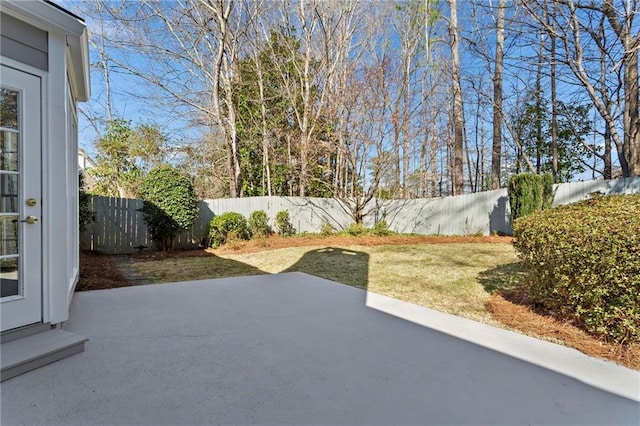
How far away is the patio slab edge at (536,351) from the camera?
6.29ft

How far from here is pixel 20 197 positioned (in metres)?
2.25

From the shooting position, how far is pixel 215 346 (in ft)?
7.75

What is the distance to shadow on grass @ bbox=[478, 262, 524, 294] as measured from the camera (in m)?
4.23

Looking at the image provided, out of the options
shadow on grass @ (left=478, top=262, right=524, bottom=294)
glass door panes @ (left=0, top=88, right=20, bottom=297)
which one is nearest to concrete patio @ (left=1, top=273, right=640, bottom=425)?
glass door panes @ (left=0, top=88, right=20, bottom=297)

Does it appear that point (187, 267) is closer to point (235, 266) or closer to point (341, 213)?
point (235, 266)

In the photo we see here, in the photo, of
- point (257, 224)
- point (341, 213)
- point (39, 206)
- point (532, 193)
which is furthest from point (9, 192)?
point (532, 193)

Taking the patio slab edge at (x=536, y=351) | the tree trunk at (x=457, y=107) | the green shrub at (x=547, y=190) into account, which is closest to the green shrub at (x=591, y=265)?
the patio slab edge at (x=536, y=351)

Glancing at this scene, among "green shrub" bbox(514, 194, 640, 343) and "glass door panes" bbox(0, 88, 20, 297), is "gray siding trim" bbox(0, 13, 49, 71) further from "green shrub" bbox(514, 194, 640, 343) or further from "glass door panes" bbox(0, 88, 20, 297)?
"green shrub" bbox(514, 194, 640, 343)

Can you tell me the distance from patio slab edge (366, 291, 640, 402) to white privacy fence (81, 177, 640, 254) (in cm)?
609

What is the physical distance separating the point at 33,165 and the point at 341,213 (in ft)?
32.2

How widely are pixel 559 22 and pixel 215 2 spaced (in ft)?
32.3

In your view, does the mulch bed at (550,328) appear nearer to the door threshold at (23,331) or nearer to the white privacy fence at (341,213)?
the door threshold at (23,331)

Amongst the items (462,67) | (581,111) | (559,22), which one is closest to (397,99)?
(559,22)

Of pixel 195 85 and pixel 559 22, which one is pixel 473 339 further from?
pixel 195 85
